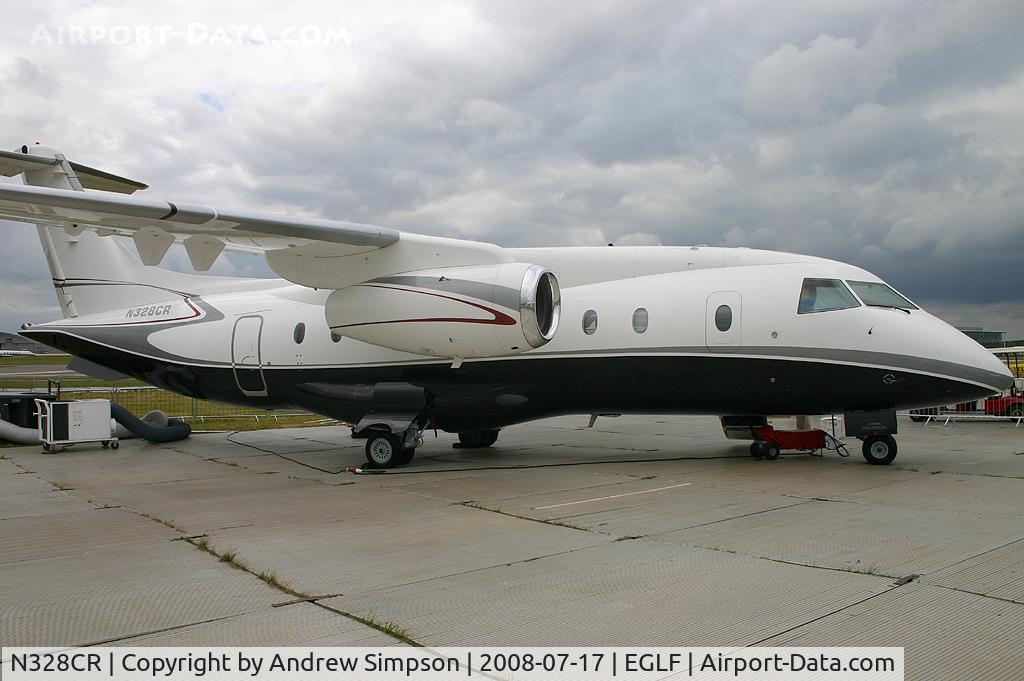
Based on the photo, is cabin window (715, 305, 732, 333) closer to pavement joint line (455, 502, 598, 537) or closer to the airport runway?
the airport runway

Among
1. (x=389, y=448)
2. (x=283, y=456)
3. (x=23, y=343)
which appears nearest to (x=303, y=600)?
(x=389, y=448)

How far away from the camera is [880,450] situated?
10555 millimetres

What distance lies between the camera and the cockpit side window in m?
10.0

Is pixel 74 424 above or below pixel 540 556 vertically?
above

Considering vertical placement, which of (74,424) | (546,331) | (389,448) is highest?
(546,331)

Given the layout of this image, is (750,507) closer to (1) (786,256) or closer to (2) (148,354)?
(1) (786,256)

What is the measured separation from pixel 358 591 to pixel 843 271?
27.4 ft

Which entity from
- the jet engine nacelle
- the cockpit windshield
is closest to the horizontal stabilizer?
the jet engine nacelle

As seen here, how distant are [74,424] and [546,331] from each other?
10.1 meters

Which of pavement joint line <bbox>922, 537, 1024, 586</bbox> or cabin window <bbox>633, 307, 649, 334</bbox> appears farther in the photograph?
cabin window <bbox>633, 307, 649, 334</bbox>

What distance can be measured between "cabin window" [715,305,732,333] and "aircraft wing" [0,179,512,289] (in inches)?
120

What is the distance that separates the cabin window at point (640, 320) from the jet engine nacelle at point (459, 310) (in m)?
1.33

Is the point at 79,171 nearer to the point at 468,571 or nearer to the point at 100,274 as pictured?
the point at 100,274

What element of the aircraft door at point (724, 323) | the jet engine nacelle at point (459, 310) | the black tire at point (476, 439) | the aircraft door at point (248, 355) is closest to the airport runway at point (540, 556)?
the aircraft door at point (724, 323)
